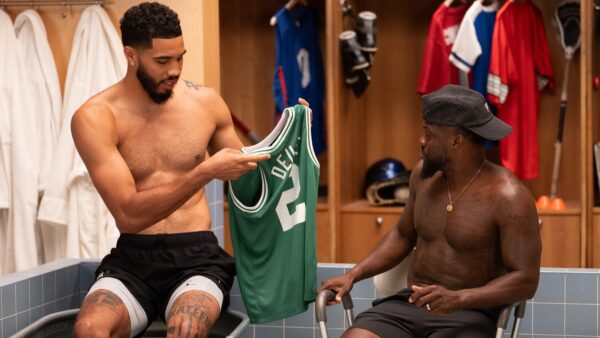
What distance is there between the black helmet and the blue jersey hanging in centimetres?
41

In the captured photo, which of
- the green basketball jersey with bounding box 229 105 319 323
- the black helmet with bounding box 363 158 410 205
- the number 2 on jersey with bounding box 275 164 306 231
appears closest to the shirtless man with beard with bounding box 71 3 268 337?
the green basketball jersey with bounding box 229 105 319 323

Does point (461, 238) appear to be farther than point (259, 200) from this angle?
No

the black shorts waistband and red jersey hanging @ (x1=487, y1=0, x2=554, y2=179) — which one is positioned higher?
red jersey hanging @ (x1=487, y1=0, x2=554, y2=179)

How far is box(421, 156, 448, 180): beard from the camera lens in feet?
10.0

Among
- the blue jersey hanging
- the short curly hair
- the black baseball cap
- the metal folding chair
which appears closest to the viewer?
the metal folding chair

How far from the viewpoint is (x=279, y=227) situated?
332cm

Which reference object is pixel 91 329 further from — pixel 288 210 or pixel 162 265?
pixel 288 210

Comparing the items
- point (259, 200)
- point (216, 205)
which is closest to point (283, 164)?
point (259, 200)

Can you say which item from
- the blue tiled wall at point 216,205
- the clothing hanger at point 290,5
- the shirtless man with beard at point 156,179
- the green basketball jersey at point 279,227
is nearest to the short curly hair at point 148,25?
the shirtless man with beard at point 156,179

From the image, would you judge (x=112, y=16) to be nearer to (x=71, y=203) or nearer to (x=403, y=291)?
(x=71, y=203)

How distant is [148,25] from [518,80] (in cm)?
292

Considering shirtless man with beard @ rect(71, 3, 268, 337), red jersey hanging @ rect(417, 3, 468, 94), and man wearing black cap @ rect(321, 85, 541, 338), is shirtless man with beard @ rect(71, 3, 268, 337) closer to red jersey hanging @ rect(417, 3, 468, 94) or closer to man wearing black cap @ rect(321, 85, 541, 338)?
man wearing black cap @ rect(321, 85, 541, 338)

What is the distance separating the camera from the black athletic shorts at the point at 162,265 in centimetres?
331

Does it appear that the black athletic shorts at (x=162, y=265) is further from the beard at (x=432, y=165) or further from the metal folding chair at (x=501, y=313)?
the beard at (x=432, y=165)
